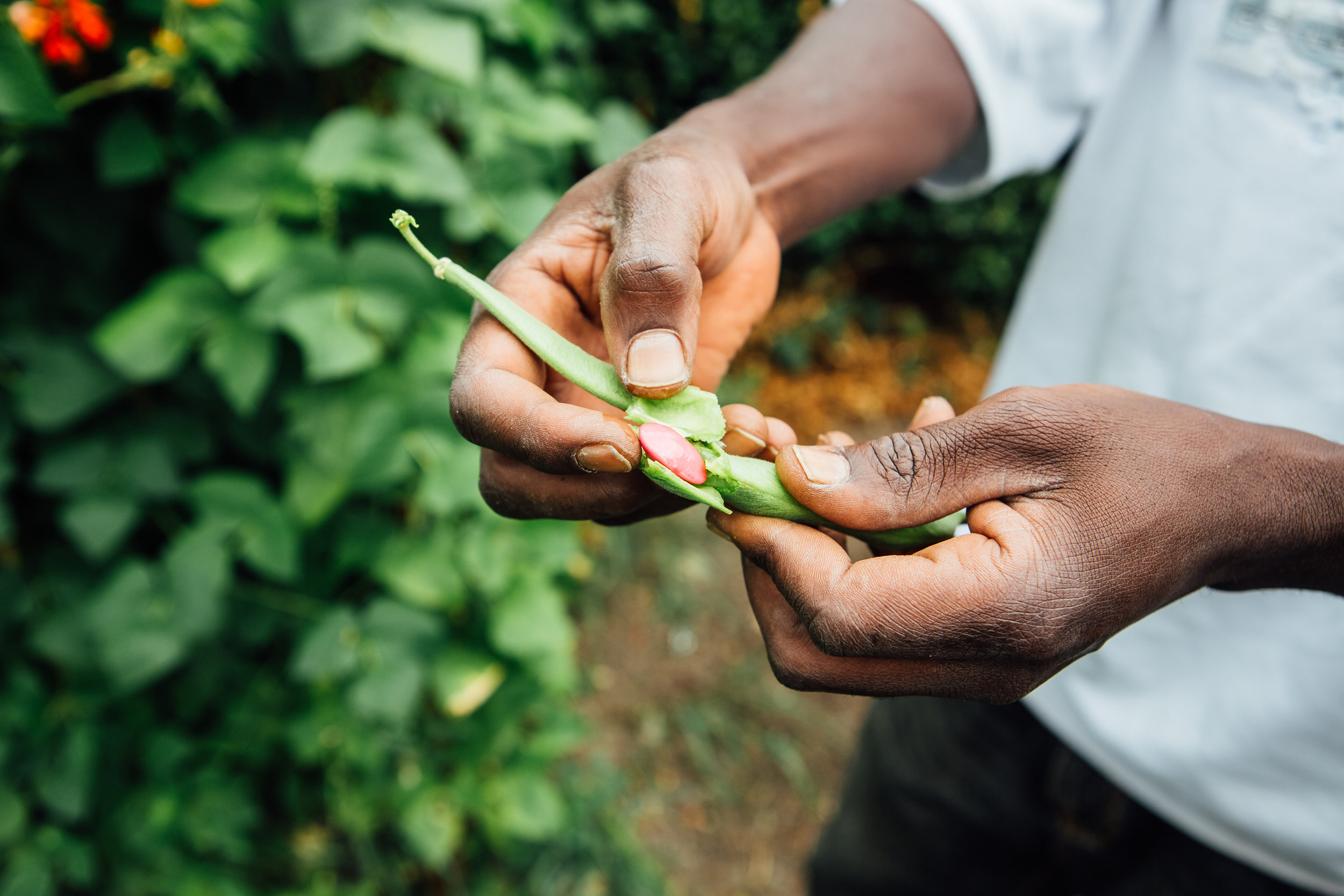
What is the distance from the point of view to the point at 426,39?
5.98 ft

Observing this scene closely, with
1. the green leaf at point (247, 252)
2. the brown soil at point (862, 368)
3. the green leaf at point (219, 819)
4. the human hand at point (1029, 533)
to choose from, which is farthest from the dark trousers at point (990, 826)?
the brown soil at point (862, 368)

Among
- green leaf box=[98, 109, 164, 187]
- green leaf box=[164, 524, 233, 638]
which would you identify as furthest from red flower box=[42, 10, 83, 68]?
green leaf box=[164, 524, 233, 638]

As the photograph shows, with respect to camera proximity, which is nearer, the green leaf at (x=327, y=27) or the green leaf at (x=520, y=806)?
the green leaf at (x=327, y=27)

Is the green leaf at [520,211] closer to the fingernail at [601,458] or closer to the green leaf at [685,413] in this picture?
the green leaf at [685,413]

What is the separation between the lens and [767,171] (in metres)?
1.53

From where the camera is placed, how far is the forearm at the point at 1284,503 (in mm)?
1125

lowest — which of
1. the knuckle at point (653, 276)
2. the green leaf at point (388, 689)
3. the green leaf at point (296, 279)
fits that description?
the green leaf at point (388, 689)

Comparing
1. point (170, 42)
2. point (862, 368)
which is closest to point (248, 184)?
point (170, 42)

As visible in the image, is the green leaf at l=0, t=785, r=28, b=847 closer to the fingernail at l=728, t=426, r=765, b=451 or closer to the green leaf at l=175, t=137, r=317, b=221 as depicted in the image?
the green leaf at l=175, t=137, r=317, b=221

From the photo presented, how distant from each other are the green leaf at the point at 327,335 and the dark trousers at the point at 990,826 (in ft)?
5.72

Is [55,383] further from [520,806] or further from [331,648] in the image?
[520,806]

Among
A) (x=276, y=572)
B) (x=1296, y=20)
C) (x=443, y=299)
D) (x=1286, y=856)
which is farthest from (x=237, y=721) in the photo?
(x=1296, y=20)

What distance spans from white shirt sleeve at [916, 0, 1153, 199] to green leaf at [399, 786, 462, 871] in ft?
7.91

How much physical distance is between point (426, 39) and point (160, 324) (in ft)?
3.08
